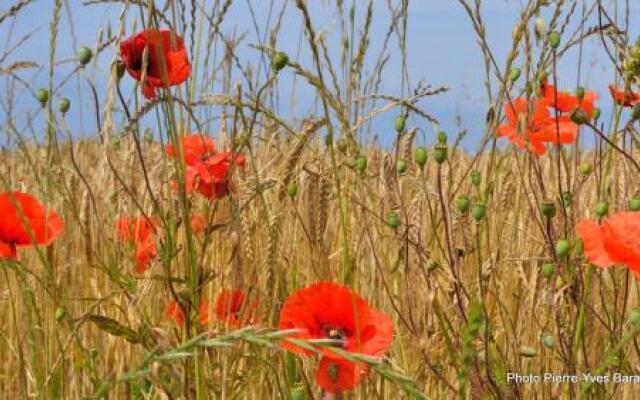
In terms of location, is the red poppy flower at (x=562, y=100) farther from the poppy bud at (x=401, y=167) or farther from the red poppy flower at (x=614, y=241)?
the red poppy flower at (x=614, y=241)

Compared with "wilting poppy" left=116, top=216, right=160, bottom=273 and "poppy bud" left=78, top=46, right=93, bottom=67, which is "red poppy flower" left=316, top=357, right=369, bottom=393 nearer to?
"poppy bud" left=78, top=46, right=93, bottom=67

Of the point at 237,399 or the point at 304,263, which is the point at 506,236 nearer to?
the point at 304,263

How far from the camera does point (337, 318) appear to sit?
128 centimetres

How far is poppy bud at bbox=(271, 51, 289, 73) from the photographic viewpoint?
1281 millimetres

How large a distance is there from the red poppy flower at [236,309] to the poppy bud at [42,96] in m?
0.41

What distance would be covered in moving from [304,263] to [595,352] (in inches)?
27.2

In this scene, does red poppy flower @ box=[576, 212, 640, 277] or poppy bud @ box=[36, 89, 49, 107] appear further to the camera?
poppy bud @ box=[36, 89, 49, 107]

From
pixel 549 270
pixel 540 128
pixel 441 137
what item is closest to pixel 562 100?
pixel 540 128

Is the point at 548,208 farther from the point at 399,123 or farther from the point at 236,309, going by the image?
the point at 236,309

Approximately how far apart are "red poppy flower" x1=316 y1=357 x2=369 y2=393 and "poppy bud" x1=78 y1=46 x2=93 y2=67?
589 millimetres

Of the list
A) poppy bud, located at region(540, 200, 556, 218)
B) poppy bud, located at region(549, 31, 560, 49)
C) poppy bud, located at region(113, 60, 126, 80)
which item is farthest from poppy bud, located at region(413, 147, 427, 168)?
poppy bud, located at region(113, 60, 126, 80)

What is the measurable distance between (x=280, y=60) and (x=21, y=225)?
0.50m

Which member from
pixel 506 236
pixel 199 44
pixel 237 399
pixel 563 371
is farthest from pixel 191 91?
pixel 506 236

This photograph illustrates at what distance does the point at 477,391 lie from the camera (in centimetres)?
→ 122
